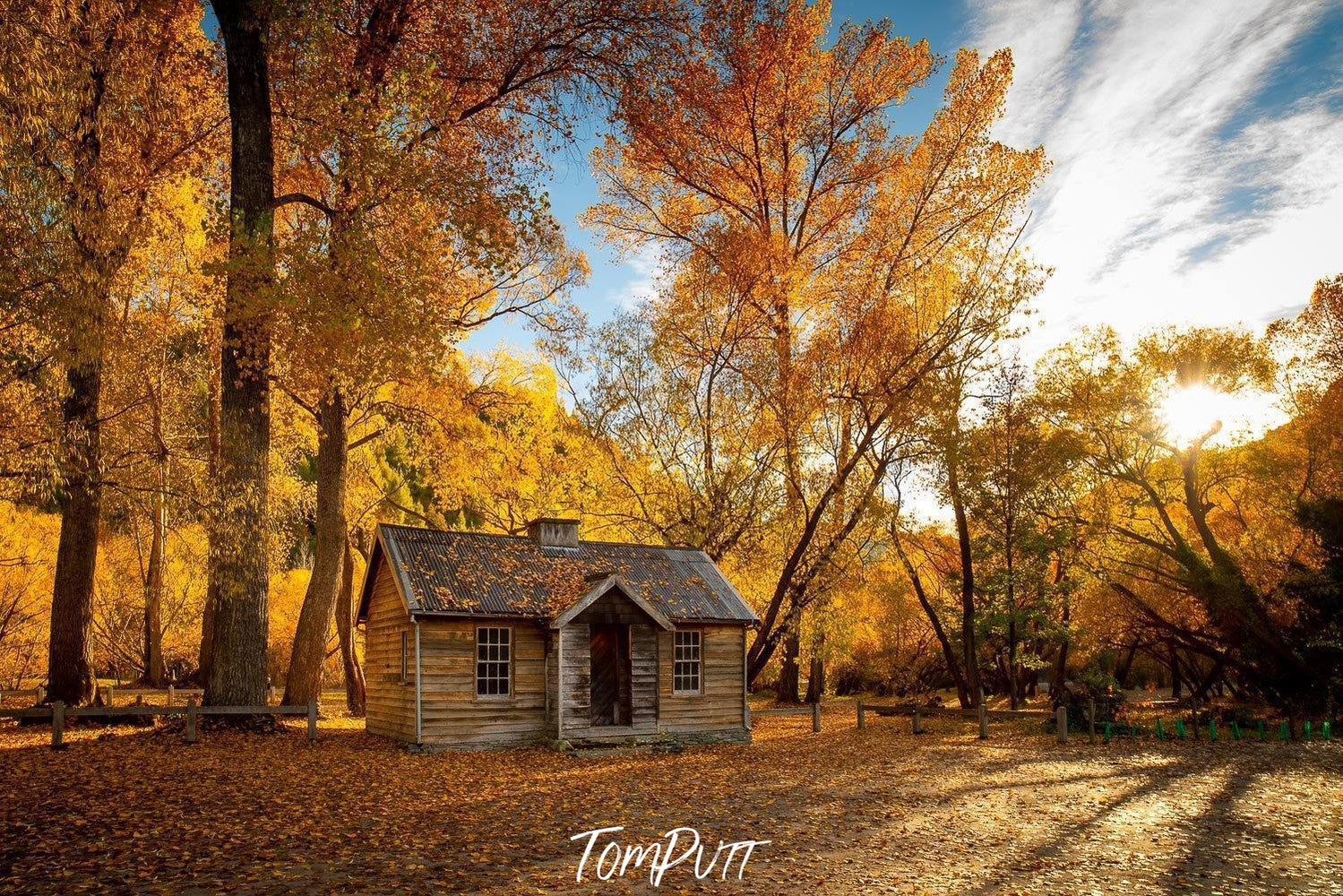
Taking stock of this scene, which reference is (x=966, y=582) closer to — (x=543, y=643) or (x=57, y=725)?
(x=543, y=643)

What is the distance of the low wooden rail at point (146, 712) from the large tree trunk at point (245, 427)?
359mm

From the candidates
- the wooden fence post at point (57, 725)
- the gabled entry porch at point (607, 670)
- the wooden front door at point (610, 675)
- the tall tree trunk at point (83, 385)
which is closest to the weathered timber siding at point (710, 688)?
the gabled entry porch at point (607, 670)

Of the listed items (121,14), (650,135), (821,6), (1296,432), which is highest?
(821,6)

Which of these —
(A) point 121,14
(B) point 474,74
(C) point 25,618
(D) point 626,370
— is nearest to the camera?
(A) point 121,14

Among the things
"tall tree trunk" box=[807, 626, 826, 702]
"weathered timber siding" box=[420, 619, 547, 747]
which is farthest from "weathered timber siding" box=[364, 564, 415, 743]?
"tall tree trunk" box=[807, 626, 826, 702]

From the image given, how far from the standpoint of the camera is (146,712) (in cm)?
1588

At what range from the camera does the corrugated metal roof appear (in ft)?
58.6

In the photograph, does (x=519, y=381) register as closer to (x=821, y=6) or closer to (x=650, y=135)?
(x=650, y=135)

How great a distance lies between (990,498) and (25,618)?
102ft

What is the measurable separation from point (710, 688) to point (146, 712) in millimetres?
11813

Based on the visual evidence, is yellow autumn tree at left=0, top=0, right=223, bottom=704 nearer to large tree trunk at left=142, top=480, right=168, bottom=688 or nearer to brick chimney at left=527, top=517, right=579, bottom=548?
large tree trunk at left=142, top=480, right=168, bottom=688

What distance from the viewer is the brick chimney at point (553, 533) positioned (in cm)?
2111

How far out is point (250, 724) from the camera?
15.5 meters

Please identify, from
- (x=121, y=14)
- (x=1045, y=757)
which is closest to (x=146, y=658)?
(x=121, y=14)
